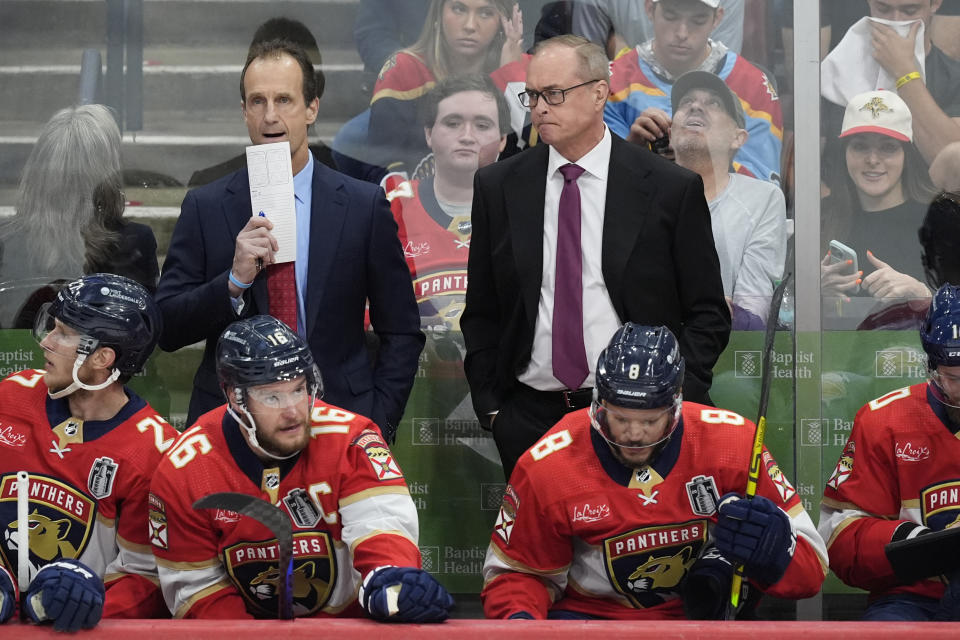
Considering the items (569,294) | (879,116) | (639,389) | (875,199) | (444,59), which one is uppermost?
(444,59)

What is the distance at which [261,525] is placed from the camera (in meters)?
3.19

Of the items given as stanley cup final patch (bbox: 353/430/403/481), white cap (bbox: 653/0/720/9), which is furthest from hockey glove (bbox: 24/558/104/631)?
white cap (bbox: 653/0/720/9)

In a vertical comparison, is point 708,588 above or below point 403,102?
below

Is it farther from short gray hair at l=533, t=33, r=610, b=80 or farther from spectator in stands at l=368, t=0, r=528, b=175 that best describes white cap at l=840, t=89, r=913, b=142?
short gray hair at l=533, t=33, r=610, b=80

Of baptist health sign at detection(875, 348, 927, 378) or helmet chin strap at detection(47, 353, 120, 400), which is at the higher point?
helmet chin strap at detection(47, 353, 120, 400)

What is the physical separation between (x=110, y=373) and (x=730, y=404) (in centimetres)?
212

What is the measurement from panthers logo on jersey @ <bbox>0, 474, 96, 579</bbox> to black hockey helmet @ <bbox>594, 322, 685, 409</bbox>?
129 cm

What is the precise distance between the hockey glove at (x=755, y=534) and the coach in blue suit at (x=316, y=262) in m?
1.12

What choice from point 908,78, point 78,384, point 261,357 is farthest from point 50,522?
point 908,78

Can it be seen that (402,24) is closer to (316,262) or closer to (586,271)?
(316,262)

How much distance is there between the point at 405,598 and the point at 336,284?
1.35m

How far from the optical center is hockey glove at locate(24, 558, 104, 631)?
Answer: 2.53 metres

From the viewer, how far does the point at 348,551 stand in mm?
3191

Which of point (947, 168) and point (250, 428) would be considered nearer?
point (250, 428)
